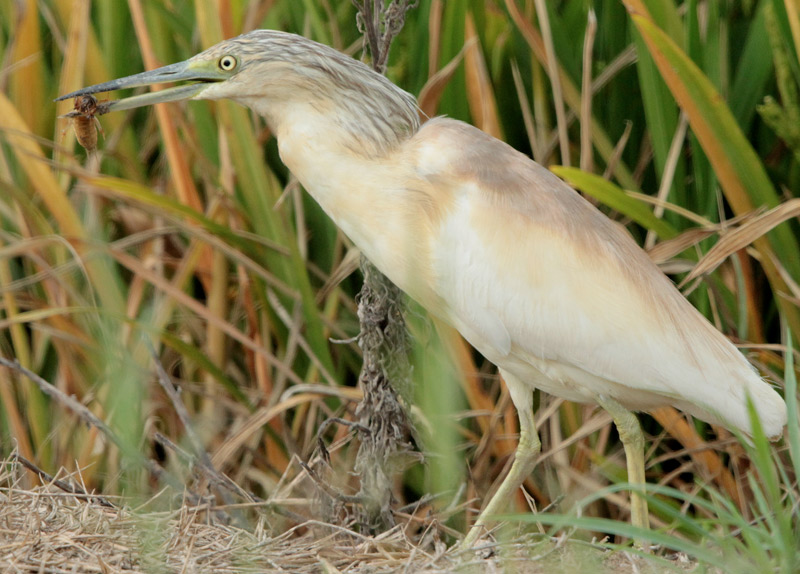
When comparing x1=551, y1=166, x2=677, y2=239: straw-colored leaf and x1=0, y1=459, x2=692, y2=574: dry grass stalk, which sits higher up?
x1=551, y1=166, x2=677, y2=239: straw-colored leaf

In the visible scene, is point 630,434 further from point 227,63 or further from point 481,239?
point 227,63

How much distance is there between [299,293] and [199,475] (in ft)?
1.31

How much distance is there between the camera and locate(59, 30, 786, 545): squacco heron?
60.7 inches

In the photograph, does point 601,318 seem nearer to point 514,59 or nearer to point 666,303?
point 666,303

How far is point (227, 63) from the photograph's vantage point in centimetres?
154

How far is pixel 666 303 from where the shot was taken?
1593mm

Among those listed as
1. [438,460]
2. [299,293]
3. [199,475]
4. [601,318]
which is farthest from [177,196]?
[438,460]

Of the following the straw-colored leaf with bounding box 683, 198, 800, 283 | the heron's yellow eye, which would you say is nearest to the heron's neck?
the heron's yellow eye

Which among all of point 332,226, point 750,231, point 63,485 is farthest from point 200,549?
point 750,231

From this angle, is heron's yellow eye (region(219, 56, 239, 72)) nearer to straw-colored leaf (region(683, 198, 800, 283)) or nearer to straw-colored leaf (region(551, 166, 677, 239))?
straw-colored leaf (region(551, 166, 677, 239))

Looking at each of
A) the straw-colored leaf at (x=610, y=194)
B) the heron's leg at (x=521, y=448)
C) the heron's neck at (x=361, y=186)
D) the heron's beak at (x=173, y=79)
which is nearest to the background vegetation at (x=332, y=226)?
the straw-colored leaf at (x=610, y=194)

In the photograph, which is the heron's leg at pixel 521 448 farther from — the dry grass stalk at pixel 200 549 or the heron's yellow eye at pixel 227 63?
the heron's yellow eye at pixel 227 63

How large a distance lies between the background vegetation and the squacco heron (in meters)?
0.17

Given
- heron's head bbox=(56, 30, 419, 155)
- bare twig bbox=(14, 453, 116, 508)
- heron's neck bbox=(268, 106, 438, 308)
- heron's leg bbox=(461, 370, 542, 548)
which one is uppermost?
heron's head bbox=(56, 30, 419, 155)
